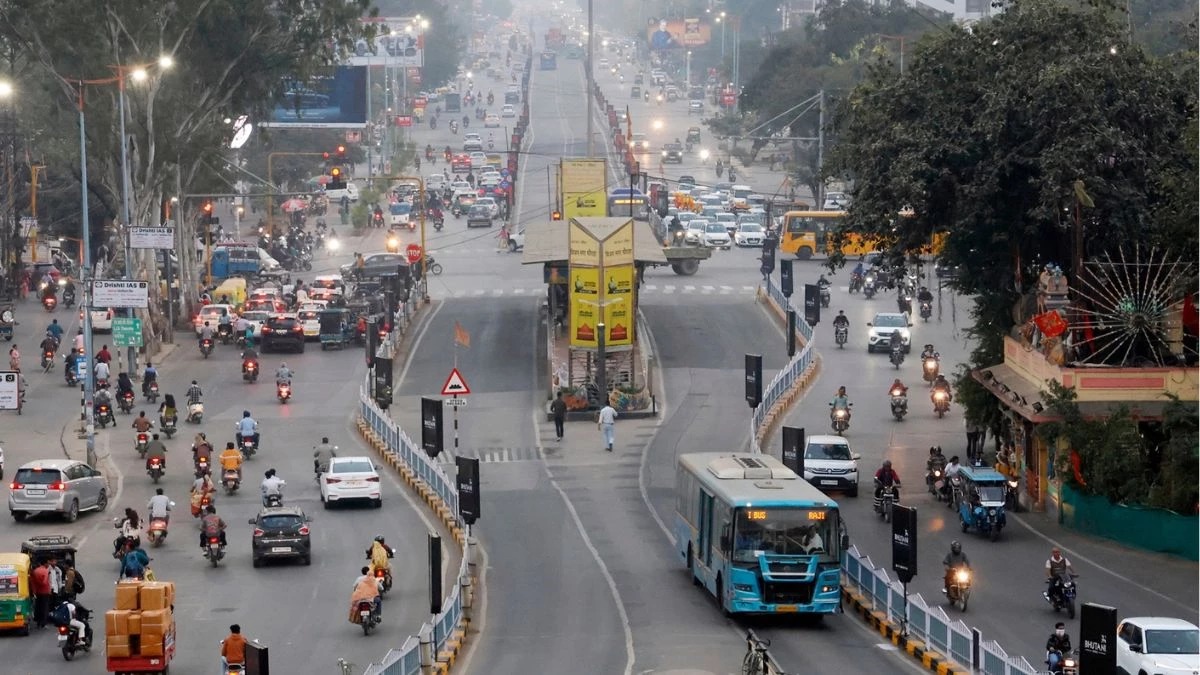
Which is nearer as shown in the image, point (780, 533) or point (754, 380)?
point (780, 533)

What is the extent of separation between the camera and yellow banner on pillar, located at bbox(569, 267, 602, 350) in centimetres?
6003

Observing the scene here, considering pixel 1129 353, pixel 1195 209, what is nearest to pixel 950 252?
pixel 1129 353

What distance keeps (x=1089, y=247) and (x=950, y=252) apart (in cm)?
436

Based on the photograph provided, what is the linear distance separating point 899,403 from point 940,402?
1.24m

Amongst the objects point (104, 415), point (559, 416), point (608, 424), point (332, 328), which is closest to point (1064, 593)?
point (608, 424)

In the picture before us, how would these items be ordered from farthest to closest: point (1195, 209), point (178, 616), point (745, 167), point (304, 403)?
point (745, 167), point (304, 403), point (1195, 209), point (178, 616)

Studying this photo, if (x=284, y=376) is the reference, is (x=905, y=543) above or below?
above

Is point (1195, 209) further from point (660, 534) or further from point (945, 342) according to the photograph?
point (945, 342)

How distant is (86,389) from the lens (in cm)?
5259

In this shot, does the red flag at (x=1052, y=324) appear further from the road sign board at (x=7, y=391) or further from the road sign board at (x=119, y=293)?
the road sign board at (x=119, y=293)

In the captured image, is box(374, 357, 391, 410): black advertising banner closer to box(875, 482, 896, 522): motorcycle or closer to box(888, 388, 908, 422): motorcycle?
box(888, 388, 908, 422): motorcycle

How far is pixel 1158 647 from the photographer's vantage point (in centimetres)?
2880

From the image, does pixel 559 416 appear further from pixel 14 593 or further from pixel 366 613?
pixel 14 593

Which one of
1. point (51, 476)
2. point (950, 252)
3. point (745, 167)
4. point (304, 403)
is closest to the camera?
point (51, 476)
